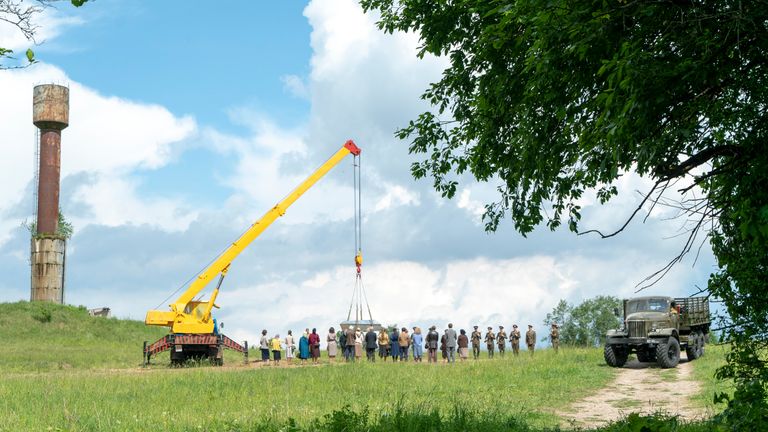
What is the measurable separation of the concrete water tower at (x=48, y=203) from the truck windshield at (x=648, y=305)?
114 ft

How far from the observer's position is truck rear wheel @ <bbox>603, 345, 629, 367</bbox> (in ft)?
85.9

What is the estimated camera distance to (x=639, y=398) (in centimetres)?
1806

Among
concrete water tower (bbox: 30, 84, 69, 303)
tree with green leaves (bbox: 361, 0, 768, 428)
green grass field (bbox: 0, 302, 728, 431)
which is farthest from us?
concrete water tower (bbox: 30, 84, 69, 303)

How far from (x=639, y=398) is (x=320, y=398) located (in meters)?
7.41

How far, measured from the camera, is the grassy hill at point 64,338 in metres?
33.3

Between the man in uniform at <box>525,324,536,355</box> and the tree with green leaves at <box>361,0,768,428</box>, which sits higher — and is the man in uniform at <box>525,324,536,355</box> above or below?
below

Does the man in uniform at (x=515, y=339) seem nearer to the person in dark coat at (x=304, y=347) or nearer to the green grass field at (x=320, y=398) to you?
the green grass field at (x=320, y=398)

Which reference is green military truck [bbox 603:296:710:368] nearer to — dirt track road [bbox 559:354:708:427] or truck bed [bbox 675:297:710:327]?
truck bed [bbox 675:297:710:327]

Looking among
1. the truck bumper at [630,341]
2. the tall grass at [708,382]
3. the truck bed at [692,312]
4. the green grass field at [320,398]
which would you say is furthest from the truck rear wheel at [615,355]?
the truck bed at [692,312]

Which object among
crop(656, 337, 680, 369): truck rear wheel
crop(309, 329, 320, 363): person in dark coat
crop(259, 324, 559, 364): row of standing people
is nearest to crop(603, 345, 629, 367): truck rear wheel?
crop(656, 337, 680, 369): truck rear wheel

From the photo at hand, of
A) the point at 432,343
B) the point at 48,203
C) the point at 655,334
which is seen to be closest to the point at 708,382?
the point at 655,334

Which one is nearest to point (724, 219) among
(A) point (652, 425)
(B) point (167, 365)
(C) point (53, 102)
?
(A) point (652, 425)

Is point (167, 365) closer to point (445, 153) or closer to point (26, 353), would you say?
point (26, 353)

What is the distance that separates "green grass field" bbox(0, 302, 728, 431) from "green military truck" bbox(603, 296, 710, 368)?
950 millimetres
